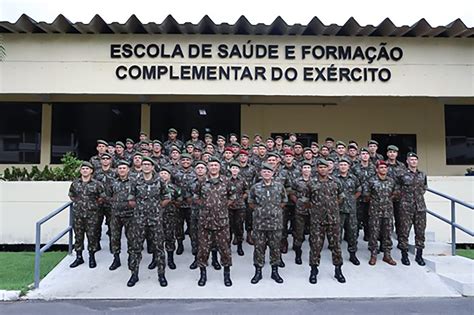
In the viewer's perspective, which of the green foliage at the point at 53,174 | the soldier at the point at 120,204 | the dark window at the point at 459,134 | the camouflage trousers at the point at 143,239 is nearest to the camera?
the camouflage trousers at the point at 143,239

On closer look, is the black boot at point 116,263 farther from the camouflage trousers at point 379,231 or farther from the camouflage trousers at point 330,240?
the camouflage trousers at point 379,231

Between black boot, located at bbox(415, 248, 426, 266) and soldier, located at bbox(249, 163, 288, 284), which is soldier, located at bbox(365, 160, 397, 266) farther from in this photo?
soldier, located at bbox(249, 163, 288, 284)

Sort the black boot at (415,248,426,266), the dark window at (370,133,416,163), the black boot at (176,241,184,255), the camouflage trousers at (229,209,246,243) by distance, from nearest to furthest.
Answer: the black boot at (415,248,426,266)
the camouflage trousers at (229,209,246,243)
the black boot at (176,241,184,255)
the dark window at (370,133,416,163)

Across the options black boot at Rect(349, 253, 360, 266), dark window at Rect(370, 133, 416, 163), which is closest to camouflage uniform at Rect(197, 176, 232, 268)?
black boot at Rect(349, 253, 360, 266)

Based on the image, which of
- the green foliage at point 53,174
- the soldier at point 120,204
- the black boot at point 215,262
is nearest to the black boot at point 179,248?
the black boot at point 215,262

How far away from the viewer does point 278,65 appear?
9.33m

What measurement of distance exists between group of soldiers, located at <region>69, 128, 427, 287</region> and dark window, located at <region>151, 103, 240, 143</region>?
420cm

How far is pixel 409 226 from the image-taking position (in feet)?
21.4

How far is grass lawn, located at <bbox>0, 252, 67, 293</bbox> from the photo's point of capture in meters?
5.83

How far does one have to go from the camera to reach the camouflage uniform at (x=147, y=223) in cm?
570

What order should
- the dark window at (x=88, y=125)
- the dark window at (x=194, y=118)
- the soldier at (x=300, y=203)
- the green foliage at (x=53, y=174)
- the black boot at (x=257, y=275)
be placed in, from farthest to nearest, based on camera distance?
the dark window at (x=194, y=118), the dark window at (x=88, y=125), the green foliage at (x=53, y=174), the soldier at (x=300, y=203), the black boot at (x=257, y=275)

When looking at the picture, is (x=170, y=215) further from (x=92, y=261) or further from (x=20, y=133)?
(x=20, y=133)

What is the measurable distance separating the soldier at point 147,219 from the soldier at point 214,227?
0.52 meters

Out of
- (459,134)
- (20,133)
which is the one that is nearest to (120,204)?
(20,133)
